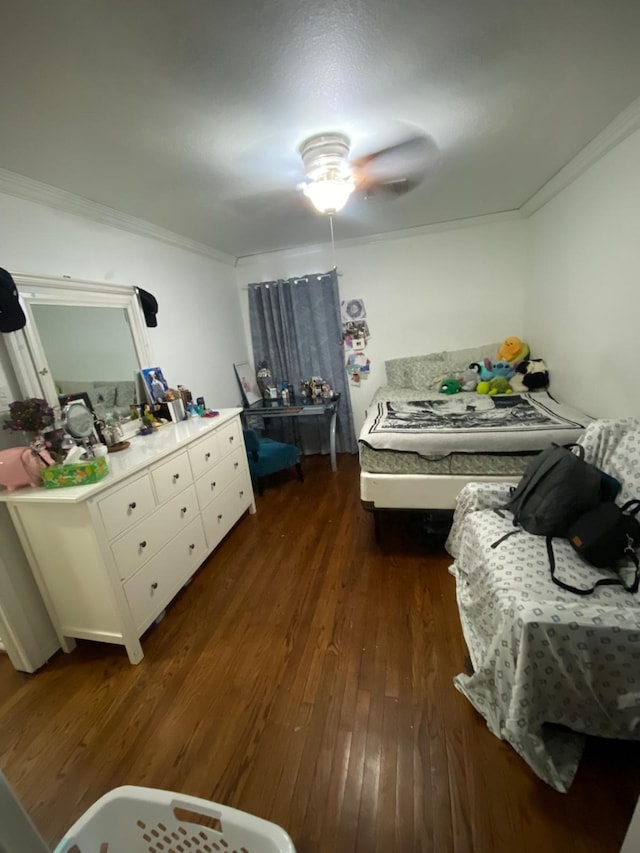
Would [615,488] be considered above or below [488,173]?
Result: below

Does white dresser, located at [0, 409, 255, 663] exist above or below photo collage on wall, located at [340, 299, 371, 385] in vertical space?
below

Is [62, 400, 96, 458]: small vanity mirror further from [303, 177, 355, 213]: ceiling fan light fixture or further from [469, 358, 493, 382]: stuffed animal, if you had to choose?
[469, 358, 493, 382]: stuffed animal

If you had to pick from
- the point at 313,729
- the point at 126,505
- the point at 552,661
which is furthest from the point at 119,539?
the point at 552,661

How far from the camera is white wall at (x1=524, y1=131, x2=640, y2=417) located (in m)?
1.91

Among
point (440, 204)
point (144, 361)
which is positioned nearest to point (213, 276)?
point (144, 361)

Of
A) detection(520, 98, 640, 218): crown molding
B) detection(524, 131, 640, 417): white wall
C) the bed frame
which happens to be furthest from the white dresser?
detection(520, 98, 640, 218): crown molding

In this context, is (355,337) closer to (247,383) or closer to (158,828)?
(247,383)

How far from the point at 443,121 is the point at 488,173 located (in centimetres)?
89

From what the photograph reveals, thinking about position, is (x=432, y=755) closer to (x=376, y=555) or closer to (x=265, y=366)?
(x=376, y=555)

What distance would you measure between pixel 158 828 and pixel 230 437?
199cm

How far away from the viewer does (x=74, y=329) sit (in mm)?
1964

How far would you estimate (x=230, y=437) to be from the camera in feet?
8.54

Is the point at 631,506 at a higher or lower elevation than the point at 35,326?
lower

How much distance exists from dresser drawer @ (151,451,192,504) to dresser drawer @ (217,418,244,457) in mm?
403
